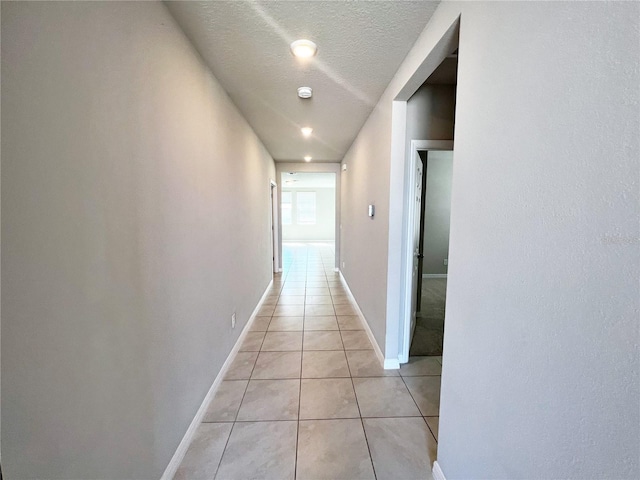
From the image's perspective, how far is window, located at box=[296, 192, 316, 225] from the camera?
11.3 metres

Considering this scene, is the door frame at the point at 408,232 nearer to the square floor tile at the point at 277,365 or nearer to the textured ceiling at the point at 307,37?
the textured ceiling at the point at 307,37

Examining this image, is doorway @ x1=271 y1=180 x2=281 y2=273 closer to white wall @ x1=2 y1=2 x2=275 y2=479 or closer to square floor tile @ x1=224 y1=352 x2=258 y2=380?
square floor tile @ x1=224 y1=352 x2=258 y2=380

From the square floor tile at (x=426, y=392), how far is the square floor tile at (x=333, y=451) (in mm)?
514

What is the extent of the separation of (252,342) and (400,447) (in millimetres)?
1753

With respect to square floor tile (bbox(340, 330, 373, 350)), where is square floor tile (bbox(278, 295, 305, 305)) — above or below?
above

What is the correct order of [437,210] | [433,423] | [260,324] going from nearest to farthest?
[433,423] → [260,324] → [437,210]

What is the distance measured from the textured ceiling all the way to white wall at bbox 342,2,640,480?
1.42 ft

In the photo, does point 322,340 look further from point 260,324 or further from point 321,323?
point 260,324

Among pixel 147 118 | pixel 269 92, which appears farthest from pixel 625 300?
pixel 269 92

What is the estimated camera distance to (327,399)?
1.97 m

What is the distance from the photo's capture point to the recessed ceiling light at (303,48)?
1.58m

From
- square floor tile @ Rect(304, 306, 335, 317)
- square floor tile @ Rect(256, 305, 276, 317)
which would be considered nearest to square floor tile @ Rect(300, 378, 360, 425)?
square floor tile @ Rect(304, 306, 335, 317)

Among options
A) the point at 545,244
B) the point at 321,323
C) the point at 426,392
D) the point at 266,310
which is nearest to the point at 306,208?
the point at 266,310

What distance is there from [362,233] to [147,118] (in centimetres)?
257
